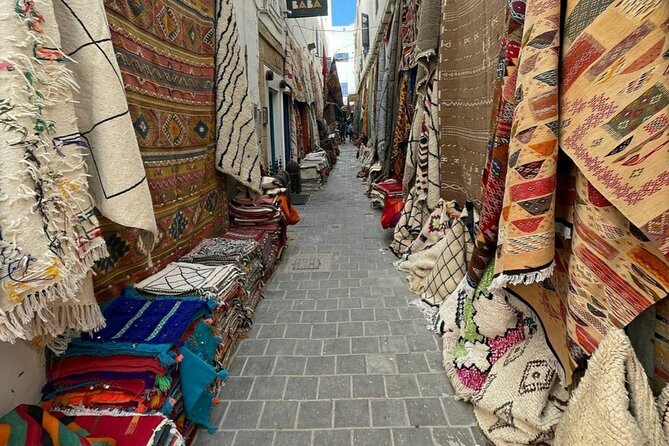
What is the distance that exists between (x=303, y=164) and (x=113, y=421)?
8060 millimetres

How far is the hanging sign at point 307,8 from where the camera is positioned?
24.8 feet

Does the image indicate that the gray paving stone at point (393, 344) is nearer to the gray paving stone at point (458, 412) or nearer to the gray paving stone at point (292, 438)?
the gray paving stone at point (458, 412)

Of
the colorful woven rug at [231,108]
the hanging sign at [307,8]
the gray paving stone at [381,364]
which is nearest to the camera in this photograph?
the gray paving stone at [381,364]

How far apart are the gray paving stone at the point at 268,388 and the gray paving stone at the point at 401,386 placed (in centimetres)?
60

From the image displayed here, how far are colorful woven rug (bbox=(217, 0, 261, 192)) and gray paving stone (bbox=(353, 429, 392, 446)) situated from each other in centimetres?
237

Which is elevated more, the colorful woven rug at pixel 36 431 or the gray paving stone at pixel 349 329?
the colorful woven rug at pixel 36 431

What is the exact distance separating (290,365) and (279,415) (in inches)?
17.4

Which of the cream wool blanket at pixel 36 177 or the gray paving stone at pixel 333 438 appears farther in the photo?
the gray paving stone at pixel 333 438

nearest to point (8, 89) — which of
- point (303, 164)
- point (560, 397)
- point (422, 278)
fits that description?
point (560, 397)

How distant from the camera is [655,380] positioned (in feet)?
4.28

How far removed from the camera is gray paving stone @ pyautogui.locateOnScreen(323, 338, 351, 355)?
101 inches

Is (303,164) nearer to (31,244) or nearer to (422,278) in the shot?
(422,278)

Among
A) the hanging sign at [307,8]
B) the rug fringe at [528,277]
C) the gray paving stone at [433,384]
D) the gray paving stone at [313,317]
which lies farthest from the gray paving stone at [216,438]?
the hanging sign at [307,8]

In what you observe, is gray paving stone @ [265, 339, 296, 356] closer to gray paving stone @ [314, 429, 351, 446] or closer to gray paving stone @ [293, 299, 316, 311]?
gray paving stone @ [293, 299, 316, 311]
